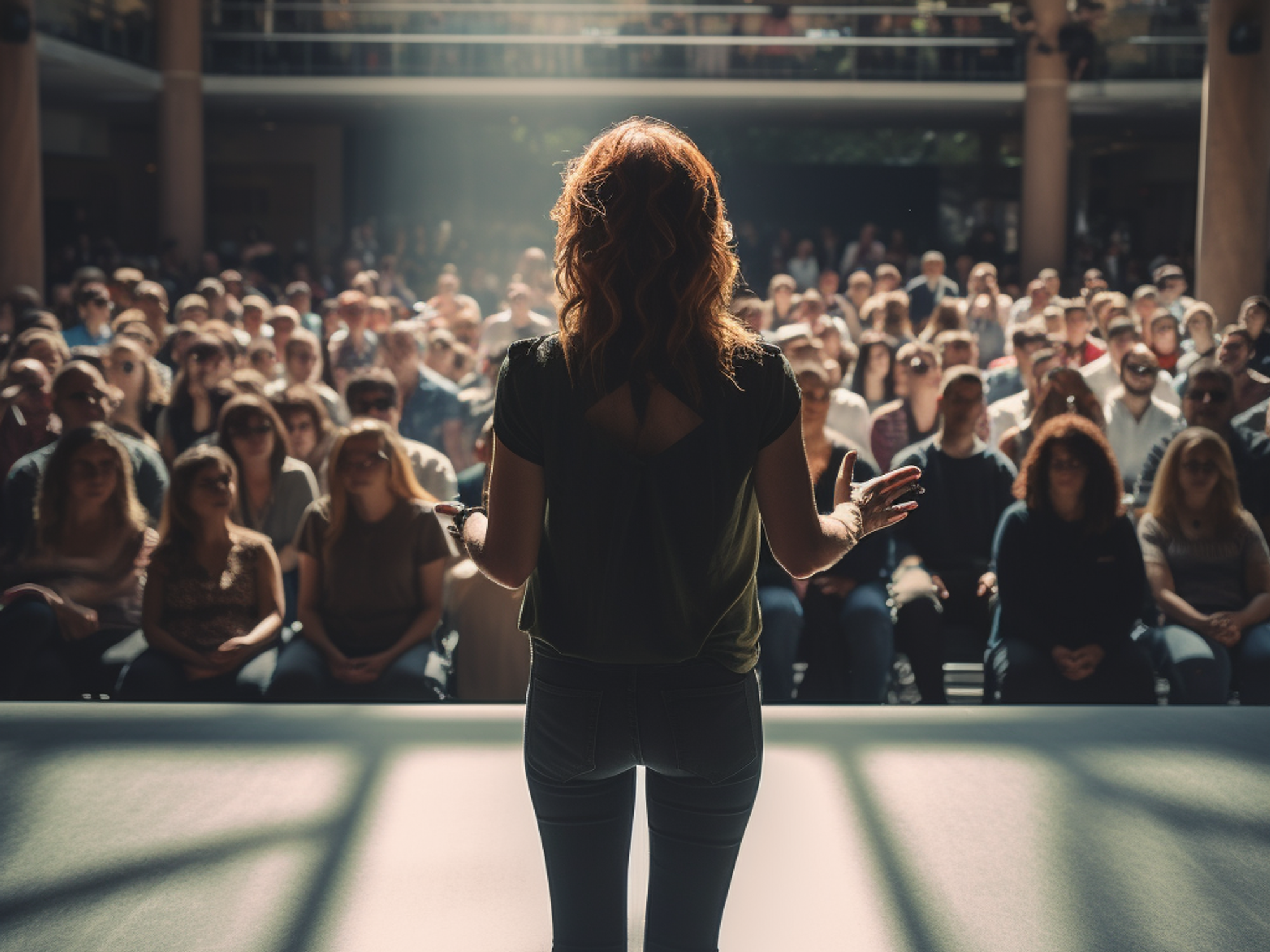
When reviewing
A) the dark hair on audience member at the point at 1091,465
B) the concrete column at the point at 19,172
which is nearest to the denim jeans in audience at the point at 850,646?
the dark hair on audience member at the point at 1091,465

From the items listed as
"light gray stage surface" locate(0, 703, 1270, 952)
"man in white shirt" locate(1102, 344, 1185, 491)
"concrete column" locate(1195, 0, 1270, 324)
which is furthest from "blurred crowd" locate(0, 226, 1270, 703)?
"concrete column" locate(1195, 0, 1270, 324)

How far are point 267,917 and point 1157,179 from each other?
25333 millimetres

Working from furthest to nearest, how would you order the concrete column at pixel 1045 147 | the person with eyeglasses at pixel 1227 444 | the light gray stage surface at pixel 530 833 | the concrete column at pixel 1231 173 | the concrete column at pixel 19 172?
the concrete column at pixel 1045 147 → the concrete column at pixel 19 172 → the concrete column at pixel 1231 173 → the person with eyeglasses at pixel 1227 444 → the light gray stage surface at pixel 530 833

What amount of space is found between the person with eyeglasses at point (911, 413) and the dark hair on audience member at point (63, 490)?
11.3 feet

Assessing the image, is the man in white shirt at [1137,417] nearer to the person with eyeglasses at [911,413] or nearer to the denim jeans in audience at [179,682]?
the person with eyeglasses at [911,413]

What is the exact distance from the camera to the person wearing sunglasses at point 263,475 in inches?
203

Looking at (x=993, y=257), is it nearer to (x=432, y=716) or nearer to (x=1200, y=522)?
(x=1200, y=522)

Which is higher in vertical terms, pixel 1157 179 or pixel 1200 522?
pixel 1157 179

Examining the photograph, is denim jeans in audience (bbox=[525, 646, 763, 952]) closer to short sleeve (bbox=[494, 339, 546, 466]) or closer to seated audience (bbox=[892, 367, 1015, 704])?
short sleeve (bbox=[494, 339, 546, 466])

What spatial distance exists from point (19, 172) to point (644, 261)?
13.9 m

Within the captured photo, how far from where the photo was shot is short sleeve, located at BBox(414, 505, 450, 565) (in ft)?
15.0

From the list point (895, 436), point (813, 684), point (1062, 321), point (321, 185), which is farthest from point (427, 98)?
point (813, 684)

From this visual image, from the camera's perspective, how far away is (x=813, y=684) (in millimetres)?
4777

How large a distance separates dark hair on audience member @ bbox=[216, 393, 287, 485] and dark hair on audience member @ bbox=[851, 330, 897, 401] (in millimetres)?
3304
